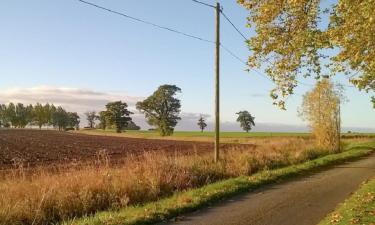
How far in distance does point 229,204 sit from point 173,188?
324 centimetres

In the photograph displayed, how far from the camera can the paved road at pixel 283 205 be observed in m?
12.5

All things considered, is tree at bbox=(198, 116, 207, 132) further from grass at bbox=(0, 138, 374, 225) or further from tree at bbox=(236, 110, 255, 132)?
grass at bbox=(0, 138, 374, 225)

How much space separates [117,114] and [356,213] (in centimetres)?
13128

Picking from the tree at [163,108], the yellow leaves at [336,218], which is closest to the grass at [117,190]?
the yellow leaves at [336,218]

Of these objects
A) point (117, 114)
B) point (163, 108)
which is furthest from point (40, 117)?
point (163, 108)

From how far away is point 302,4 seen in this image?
15.8m

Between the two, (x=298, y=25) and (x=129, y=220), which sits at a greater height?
(x=298, y=25)

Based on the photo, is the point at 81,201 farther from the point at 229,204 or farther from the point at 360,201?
the point at 360,201

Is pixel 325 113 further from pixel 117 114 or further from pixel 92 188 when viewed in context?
pixel 117 114

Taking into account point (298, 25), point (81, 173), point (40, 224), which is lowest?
point (40, 224)

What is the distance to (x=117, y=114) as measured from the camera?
142m

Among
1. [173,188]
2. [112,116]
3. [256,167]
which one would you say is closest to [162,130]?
[112,116]

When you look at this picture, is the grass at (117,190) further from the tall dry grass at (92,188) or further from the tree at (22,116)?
the tree at (22,116)

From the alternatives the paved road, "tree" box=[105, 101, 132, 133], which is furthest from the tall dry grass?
"tree" box=[105, 101, 132, 133]
